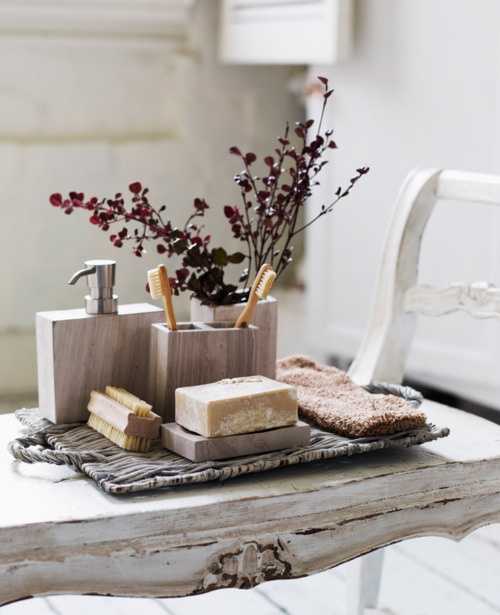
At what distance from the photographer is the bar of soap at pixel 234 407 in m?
0.93

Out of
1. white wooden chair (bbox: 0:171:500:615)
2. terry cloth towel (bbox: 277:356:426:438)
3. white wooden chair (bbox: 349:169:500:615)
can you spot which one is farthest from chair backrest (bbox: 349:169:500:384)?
white wooden chair (bbox: 0:171:500:615)

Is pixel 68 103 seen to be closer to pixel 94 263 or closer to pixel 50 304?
pixel 50 304

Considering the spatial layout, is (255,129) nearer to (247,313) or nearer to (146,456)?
(247,313)

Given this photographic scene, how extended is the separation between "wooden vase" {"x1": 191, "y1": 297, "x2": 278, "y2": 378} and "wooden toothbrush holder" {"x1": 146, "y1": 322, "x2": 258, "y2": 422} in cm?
2

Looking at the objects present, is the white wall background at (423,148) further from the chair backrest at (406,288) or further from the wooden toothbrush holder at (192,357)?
the wooden toothbrush holder at (192,357)

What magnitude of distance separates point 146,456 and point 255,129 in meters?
2.00

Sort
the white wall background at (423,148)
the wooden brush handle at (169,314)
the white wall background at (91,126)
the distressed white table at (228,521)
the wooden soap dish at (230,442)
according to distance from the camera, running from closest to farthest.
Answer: the distressed white table at (228,521) → the wooden soap dish at (230,442) → the wooden brush handle at (169,314) → the white wall background at (423,148) → the white wall background at (91,126)

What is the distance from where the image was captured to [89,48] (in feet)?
8.51

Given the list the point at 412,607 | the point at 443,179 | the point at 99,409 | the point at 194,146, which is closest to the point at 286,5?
the point at 194,146

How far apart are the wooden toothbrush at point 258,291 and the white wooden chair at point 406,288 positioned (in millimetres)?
346

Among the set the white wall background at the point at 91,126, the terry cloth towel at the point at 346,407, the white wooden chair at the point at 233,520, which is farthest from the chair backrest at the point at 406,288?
the white wall background at the point at 91,126

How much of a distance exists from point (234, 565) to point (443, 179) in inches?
28.8

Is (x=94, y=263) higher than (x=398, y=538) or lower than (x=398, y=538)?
higher

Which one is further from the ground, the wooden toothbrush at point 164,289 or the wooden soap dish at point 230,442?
the wooden toothbrush at point 164,289
